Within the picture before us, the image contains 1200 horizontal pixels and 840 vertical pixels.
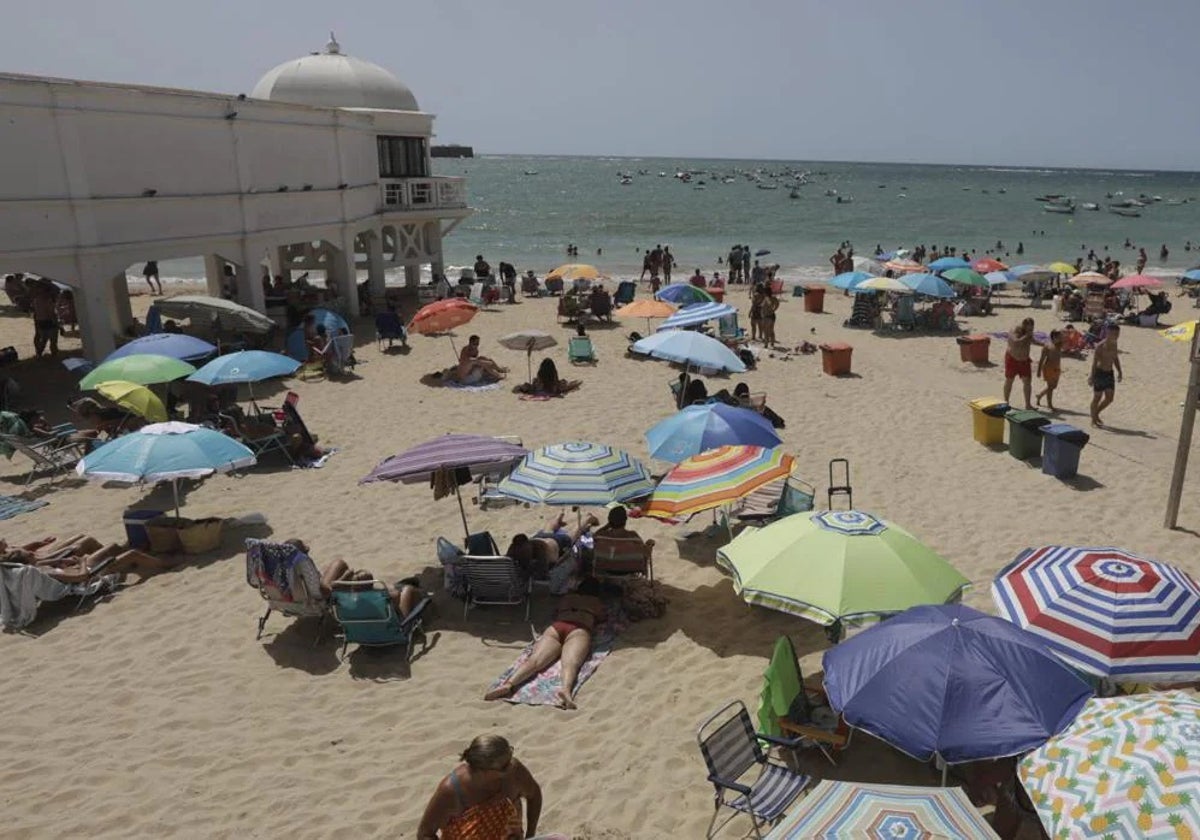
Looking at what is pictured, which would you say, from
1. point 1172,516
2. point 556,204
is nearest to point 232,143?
point 1172,516

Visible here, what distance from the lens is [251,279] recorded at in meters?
18.3

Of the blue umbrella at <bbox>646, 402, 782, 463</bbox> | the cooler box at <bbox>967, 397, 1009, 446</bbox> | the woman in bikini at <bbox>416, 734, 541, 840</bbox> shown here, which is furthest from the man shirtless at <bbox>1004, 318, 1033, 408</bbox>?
the woman in bikini at <bbox>416, 734, 541, 840</bbox>

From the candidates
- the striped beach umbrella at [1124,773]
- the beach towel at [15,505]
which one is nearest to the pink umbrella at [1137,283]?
the striped beach umbrella at [1124,773]

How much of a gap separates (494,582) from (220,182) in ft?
44.6

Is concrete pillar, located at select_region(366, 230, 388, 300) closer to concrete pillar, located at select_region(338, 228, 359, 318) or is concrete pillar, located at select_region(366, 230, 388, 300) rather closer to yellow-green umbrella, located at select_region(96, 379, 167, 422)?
concrete pillar, located at select_region(338, 228, 359, 318)

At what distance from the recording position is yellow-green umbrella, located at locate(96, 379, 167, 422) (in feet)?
34.1

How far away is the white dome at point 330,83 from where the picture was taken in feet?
75.0

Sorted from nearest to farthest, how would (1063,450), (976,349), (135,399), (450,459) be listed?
(450,459) < (1063,450) < (135,399) < (976,349)

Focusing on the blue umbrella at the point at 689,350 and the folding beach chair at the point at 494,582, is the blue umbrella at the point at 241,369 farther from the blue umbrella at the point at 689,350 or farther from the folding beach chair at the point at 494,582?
the folding beach chair at the point at 494,582

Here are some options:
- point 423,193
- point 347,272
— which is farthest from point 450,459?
point 423,193

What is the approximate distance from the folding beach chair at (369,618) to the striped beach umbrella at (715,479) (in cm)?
221

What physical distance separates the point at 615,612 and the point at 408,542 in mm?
2663

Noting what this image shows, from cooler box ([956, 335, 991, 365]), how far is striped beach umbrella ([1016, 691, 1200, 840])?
14.3 meters

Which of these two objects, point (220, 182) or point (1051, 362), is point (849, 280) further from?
point (220, 182)
